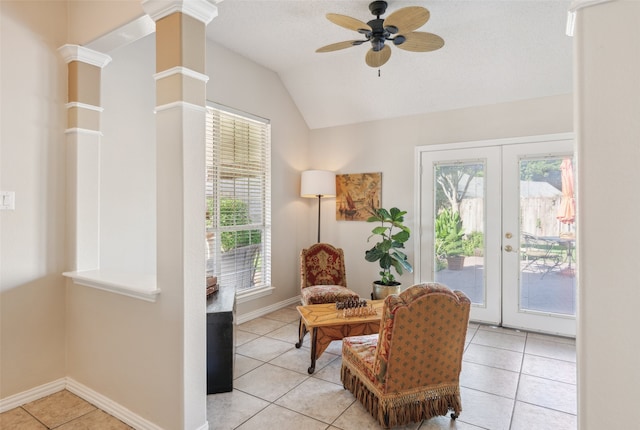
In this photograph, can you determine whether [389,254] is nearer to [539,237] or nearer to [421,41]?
[539,237]

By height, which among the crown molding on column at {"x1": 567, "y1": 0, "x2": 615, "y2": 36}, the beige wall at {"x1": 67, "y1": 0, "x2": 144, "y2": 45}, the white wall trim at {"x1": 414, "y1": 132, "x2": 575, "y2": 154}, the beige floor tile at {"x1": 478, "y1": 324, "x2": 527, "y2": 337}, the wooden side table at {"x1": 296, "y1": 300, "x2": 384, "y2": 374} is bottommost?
the beige floor tile at {"x1": 478, "y1": 324, "x2": 527, "y2": 337}

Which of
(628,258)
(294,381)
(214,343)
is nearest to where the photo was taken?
(628,258)

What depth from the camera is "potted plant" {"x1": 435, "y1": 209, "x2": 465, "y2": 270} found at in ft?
14.2

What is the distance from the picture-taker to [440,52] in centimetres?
374

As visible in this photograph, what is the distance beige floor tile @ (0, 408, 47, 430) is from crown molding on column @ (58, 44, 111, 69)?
246cm

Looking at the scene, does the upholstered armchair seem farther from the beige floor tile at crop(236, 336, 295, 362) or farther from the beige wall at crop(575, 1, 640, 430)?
the beige wall at crop(575, 1, 640, 430)

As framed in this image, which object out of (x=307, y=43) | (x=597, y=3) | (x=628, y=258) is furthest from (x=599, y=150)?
(x=307, y=43)

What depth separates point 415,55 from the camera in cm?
382

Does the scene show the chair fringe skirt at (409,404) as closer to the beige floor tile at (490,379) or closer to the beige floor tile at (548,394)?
the beige floor tile at (490,379)

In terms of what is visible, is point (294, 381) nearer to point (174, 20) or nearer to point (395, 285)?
point (395, 285)

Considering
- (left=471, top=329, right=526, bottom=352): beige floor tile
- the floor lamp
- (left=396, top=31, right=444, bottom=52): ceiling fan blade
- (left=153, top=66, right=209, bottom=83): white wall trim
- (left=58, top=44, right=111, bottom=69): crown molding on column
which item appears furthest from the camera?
the floor lamp

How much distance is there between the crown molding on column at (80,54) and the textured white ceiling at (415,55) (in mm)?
1194

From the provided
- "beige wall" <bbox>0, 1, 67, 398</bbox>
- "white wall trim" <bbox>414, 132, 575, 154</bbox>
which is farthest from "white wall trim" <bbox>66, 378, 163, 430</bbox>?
"white wall trim" <bbox>414, 132, 575, 154</bbox>

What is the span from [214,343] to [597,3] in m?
2.74
